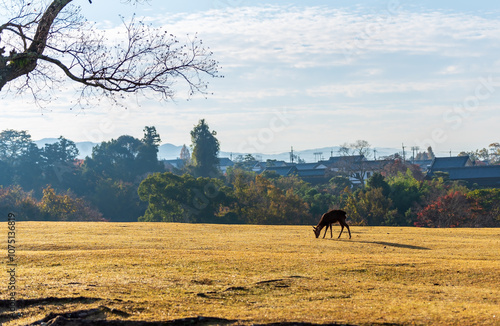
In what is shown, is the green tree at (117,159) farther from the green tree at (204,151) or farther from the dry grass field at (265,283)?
the dry grass field at (265,283)

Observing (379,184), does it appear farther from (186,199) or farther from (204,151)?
(204,151)

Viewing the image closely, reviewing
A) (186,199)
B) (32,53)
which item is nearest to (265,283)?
(32,53)

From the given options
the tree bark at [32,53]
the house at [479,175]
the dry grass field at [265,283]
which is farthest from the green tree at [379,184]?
the tree bark at [32,53]

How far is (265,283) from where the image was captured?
11391 mm

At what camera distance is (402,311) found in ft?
29.3

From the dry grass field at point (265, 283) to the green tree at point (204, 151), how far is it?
202 feet

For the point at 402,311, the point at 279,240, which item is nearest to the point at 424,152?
the point at 279,240

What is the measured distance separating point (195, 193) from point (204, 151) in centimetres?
3015

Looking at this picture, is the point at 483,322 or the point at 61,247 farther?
the point at 61,247

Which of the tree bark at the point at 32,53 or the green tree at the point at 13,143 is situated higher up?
the green tree at the point at 13,143

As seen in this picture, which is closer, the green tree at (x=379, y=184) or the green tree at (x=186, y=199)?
the green tree at (x=379, y=184)

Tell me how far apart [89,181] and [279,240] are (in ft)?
178

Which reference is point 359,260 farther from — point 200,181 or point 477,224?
point 200,181

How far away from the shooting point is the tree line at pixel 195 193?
154 feet
